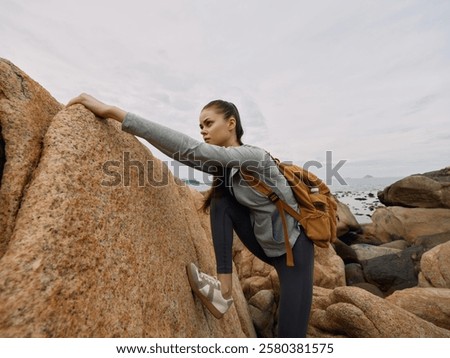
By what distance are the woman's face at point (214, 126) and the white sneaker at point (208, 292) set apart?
1959 mm

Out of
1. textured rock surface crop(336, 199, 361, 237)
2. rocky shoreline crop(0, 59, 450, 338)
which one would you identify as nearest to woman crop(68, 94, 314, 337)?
rocky shoreline crop(0, 59, 450, 338)

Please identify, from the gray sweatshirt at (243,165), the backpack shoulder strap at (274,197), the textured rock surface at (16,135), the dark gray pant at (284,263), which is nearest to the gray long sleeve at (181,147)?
the gray sweatshirt at (243,165)

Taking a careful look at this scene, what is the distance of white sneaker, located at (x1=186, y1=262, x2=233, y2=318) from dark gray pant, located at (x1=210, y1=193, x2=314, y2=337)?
Answer: 0.28m

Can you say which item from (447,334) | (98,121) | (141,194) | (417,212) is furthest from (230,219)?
(417,212)

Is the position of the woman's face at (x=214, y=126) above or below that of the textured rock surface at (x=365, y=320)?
above

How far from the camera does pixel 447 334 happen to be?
Result: 577cm

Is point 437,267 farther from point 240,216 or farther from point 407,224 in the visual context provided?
point 407,224

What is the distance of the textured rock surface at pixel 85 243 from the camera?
6.47ft

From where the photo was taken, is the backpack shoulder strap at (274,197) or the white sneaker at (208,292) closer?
the backpack shoulder strap at (274,197)

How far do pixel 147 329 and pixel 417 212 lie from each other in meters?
24.3

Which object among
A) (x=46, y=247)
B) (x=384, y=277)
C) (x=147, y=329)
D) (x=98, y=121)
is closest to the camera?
(x=46, y=247)

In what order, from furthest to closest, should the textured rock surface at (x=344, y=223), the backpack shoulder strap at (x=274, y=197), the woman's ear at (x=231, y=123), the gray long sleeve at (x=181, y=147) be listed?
the textured rock surface at (x=344, y=223)
the woman's ear at (x=231, y=123)
the backpack shoulder strap at (x=274, y=197)
the gray long sleeve at (x=181, y=147)

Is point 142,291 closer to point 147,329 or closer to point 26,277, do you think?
point 147,329

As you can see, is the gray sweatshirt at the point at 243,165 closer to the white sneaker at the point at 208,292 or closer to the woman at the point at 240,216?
the woman at the point at 240,216
